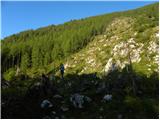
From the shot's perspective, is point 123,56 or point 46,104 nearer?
point 46,104

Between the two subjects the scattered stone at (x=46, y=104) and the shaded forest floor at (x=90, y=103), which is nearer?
the shaded forest floor at (x=90, y=103)

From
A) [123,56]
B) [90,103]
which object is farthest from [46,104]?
[123,56]

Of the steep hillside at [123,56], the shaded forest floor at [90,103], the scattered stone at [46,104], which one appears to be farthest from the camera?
the steep hillside at [123,56]

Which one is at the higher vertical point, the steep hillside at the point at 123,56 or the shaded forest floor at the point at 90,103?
the steep hillside at the point at 123,56

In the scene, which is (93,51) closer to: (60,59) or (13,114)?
(60,59)

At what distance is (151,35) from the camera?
116 meters

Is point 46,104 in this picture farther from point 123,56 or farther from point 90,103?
point 123,56

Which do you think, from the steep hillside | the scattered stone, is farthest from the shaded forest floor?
the steep hillside

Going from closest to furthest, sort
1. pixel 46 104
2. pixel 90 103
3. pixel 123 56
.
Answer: pixel 46 104 → pixel 90 103 → pixel 123 56

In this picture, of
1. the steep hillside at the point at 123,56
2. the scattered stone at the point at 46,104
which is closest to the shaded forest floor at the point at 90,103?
the scattered stone at the point at 46,104

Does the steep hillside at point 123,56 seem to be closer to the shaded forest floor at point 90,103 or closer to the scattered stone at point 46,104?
the shaded forest floor at point 90,103

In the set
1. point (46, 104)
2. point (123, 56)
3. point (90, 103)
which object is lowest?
point (90, 103)

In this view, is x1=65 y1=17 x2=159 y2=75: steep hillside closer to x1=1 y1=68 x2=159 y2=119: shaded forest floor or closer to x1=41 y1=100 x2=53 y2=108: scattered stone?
x1=1 y1=68 x2=159 y2=119: shaded forest floor

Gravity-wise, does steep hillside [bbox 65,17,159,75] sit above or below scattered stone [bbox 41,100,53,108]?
above
